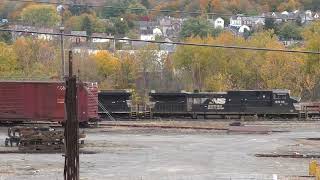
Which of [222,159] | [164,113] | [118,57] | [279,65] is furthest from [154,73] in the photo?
[222,159]

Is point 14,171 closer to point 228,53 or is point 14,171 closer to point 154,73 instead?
point 228,53

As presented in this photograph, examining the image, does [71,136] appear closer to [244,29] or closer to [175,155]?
[175,155]

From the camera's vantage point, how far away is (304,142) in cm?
3594

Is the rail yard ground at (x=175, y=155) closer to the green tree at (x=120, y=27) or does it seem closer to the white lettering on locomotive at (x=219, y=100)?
the white lettering on locomotive at (x=219, y=100)

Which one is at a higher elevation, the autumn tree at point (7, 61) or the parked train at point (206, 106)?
the autumn tree at point (7, 61)

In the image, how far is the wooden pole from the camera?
44.8 feet

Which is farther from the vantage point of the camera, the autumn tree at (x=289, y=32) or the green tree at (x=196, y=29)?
the autumn tree at (x=289, y=32)

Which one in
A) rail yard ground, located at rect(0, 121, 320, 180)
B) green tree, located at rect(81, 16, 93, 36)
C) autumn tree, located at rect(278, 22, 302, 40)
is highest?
green tree, located at rect(81, 16, 93, 36)

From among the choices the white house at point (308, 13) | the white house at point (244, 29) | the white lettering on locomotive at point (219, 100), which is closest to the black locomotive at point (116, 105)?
the white lettering on locomotive at point (219, 100)

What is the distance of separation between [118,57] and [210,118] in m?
42.0

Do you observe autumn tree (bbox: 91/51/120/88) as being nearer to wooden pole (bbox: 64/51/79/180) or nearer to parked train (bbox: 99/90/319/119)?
parked train (bbox: 99/90/319/119)

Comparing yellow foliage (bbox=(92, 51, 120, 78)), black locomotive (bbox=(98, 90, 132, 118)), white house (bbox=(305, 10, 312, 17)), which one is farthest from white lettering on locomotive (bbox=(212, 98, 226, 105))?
white house (bbox=(305, 10, 312, 17))

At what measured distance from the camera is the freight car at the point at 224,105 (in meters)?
49.7

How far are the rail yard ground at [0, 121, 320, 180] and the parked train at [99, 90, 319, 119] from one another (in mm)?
5034
